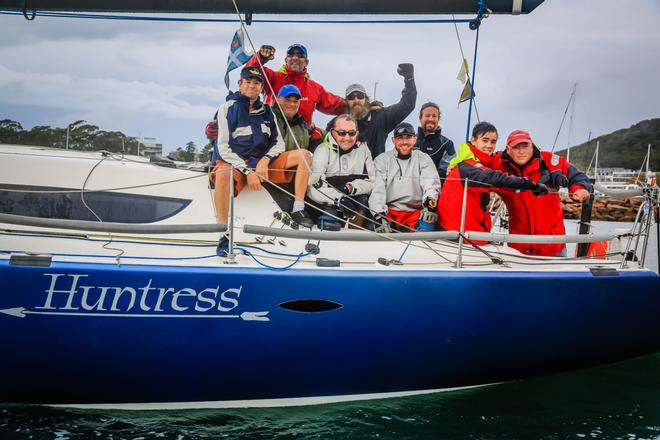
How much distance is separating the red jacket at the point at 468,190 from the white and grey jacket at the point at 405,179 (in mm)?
192

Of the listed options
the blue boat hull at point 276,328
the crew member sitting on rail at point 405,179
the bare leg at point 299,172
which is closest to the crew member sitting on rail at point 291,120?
the bare leg at point 299,172

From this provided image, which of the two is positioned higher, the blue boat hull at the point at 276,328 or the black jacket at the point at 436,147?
the black jacket at the point at 436,147

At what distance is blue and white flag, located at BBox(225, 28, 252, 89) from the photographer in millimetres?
4715

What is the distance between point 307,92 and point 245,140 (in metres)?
1.22

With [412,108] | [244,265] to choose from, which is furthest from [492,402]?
[412,108]

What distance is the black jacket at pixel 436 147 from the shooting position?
5.57 metres

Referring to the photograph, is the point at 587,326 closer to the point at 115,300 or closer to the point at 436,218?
the point at 436,218

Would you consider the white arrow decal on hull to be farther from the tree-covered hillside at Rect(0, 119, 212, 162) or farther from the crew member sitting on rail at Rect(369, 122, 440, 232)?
the tree-covered hillside at Rect(0, 119, 212, 162)

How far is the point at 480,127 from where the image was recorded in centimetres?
486

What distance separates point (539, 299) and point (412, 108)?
2.21 m

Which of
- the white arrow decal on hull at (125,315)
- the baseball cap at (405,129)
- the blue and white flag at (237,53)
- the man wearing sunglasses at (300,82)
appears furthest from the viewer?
the man wearing sunglasses at (300,82)

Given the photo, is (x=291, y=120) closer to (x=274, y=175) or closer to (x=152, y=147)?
(x=274, y=175)

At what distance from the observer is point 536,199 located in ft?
16.4

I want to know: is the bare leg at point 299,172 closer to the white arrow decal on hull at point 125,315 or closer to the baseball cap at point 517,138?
the white arrow decal on hull at point 125,315
